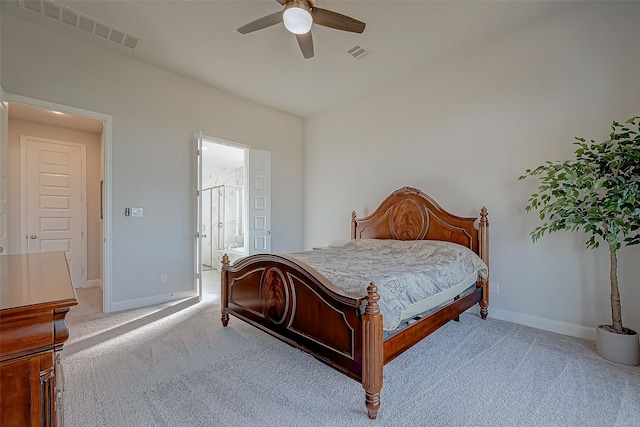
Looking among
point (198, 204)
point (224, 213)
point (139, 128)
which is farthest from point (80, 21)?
point (224, 213)

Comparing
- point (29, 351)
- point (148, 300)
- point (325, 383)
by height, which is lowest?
point (325, 383)

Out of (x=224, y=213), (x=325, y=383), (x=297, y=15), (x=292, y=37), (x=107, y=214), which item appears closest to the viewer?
(x=325, y=383)

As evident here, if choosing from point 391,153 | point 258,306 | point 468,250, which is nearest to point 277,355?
point 258,306

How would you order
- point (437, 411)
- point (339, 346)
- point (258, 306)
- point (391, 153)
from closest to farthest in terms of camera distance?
point (437, 411)
point (339, 346)
point (258, 306)
point (391, 153)

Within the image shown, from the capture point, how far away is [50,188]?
15.1ft

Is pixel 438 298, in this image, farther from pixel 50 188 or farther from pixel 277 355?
pixel 50 188

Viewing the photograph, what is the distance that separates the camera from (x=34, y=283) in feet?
3.35

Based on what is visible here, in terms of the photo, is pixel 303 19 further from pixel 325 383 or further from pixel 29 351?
pixel 325 383

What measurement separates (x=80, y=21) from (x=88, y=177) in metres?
2.85

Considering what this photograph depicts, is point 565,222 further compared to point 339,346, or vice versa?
point 565,222

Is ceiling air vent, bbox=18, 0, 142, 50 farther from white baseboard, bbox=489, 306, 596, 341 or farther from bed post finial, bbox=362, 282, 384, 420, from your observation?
white baseboard, bbox=489, 306, 596, 341

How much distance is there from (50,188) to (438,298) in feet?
19.3

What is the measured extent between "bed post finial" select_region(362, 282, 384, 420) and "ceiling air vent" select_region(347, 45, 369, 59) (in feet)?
10.0

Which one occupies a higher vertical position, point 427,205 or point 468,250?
point 427,205
